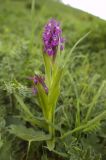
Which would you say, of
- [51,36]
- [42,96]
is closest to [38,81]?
[42,96]

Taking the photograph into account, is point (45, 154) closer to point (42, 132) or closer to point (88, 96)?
point (42, 132)

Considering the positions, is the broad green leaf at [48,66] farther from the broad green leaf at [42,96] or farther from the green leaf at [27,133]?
the green leaf at [27,133]

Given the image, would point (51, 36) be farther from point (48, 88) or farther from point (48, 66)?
point (48, 88)

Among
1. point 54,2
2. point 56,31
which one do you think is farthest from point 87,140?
point 54,2

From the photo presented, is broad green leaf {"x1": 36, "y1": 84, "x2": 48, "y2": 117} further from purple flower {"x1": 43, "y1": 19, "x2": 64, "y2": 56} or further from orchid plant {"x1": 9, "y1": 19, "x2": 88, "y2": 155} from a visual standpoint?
purple flower {"x1": 43, "y1": 19, "x2": 64, "y2": 56}

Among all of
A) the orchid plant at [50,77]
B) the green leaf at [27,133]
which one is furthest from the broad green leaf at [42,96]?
the green leaf at [27,133]

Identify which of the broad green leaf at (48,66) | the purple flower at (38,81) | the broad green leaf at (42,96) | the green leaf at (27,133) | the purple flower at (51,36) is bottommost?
the green leaf at (27,133)
